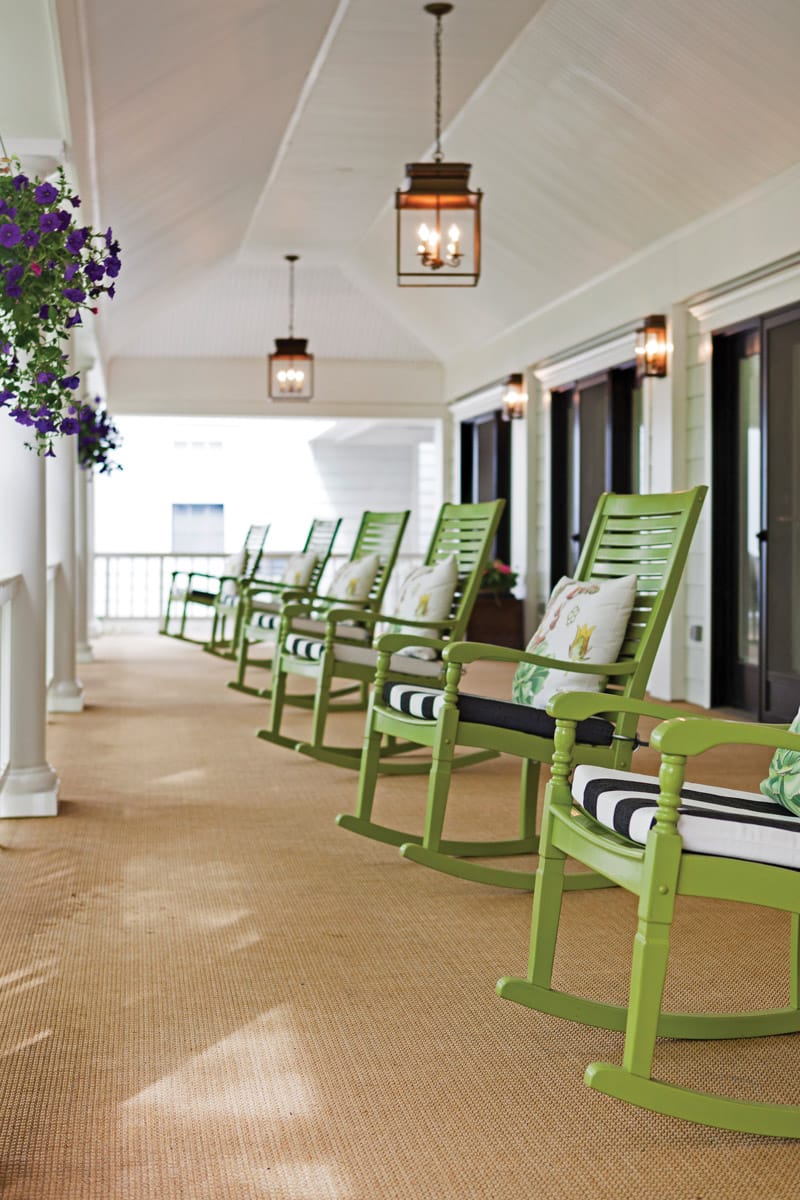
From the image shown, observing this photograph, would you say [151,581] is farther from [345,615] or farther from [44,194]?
[44,194]

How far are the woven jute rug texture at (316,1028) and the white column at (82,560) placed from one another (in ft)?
16.2

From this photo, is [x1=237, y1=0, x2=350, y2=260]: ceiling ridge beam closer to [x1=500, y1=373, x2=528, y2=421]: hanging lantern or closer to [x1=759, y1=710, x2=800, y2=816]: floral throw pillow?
[x1=500, y1=373, x2=528, y2=421]: hanging lantern

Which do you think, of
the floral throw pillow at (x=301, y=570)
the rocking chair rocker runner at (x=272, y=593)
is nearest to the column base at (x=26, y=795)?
the rocking chair rocker runner at (x=272, y=593)

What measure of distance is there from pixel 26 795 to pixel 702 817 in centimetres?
266

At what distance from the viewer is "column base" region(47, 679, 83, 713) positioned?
6.40 m

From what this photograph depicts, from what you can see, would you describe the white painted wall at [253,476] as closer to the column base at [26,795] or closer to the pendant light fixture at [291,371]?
the pendant light fixture at [291,371]

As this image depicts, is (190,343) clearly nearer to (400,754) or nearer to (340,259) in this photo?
(340,259)

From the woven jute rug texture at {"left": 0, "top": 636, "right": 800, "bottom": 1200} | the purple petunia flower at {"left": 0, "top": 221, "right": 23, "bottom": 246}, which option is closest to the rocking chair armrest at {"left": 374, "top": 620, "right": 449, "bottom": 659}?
the woven jute rug texture at {"left": 0, "top": 636, "right": 800, "bottom": 1200}

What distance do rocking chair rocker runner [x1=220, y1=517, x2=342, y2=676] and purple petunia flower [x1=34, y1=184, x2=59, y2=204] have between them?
3.37 meters

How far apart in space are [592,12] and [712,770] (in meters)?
3.42

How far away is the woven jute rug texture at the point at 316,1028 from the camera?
178 centimetres

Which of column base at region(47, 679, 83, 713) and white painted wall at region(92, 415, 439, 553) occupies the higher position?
white painted wall at region(92, 415, 439, 553)

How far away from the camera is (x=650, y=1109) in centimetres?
185

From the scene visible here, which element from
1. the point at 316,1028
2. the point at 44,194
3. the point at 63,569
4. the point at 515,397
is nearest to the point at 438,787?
the point at 316,1028
